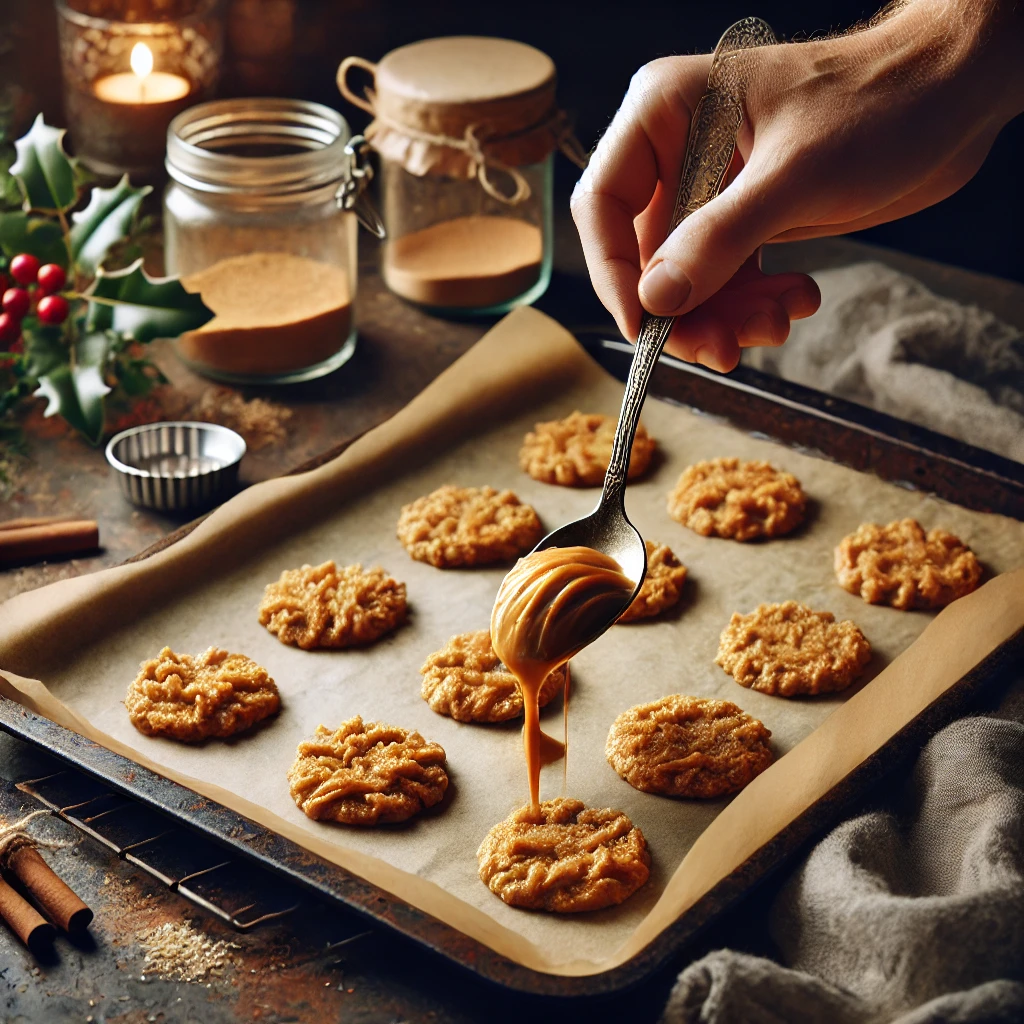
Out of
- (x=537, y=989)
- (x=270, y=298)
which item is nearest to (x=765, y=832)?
(x=537, y=989)

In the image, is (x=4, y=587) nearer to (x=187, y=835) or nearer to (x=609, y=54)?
(x=187, y=835)

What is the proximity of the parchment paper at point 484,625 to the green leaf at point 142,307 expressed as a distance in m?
0.47

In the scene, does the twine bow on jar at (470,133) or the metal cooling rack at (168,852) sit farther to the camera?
the twine bow on jar at (470,133)

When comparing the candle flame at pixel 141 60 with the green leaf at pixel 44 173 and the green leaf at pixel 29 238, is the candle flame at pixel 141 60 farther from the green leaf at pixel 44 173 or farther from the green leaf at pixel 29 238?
the green leaf at pixel 29 238

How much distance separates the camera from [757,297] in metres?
2.45

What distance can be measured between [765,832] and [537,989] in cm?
44

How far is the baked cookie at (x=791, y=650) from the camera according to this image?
96.7 inches

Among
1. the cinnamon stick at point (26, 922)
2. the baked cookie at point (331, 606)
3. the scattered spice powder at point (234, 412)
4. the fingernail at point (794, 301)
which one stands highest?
the fingernail at point (794, 301)

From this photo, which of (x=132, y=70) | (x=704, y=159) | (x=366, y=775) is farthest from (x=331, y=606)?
(x=132, y=70)

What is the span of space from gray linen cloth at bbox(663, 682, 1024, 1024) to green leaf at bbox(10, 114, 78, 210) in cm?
222

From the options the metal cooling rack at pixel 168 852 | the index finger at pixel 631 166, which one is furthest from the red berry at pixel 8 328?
the index finger at pixel 631 166

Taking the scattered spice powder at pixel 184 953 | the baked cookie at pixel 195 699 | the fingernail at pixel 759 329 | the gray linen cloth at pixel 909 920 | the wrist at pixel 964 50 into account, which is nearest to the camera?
the gray linen cloth at pixel 909 920

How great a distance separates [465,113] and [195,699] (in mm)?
1700

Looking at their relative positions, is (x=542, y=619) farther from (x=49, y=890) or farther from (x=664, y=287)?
(x=49, y=890)
